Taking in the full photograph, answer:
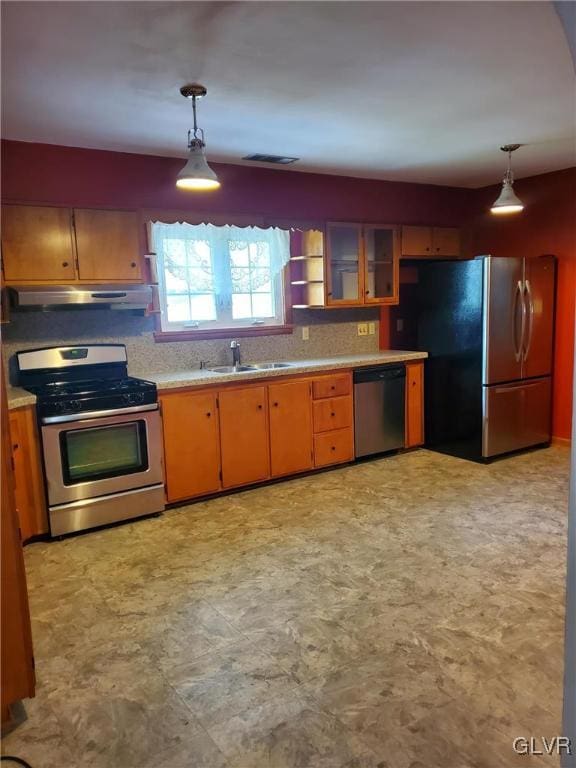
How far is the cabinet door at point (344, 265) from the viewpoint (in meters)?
4.68

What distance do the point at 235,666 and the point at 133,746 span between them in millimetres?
498

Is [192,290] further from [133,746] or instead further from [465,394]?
[133,746]

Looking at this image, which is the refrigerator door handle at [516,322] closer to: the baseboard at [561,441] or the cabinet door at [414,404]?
the cabinet door at [414,404]

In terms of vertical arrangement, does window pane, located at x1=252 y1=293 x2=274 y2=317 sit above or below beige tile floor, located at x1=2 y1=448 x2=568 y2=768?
above

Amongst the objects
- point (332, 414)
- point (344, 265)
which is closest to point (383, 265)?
point (344, 265)

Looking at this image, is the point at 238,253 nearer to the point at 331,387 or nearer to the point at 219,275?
the point at 219,275

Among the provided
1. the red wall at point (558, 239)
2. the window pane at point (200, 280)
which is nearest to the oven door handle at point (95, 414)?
the window pane at point (200, 280)

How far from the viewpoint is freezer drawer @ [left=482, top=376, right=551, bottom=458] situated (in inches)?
183

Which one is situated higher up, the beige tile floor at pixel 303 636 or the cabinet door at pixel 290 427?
the cabinet door at pixel 290 427

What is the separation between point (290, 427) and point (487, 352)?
1742mm

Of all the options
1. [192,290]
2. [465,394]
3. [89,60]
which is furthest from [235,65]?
[465,394]

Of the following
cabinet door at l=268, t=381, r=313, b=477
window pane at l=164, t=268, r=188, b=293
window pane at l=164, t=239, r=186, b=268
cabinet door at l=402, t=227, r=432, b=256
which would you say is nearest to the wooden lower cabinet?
window pane at l=164, t=268, r=188, b=293

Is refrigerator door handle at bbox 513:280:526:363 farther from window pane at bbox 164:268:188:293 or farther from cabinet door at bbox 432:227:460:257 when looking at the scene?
window pane at bbox 164:268:188:293

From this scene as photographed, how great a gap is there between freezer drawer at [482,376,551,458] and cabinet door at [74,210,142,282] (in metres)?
2.96
